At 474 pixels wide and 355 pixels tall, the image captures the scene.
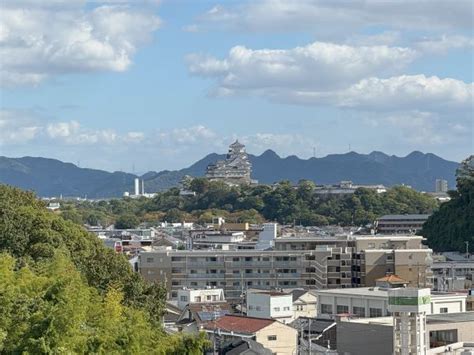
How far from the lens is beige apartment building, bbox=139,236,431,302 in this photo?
139ft

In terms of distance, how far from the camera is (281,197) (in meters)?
89.2

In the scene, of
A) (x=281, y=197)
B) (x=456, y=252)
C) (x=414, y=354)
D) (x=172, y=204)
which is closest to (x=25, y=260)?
(x=414, y=354)

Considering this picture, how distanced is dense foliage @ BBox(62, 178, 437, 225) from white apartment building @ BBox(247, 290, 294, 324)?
5144 centimetres

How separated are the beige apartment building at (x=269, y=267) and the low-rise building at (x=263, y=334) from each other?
15.8 m

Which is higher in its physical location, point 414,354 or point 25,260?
point 25,260

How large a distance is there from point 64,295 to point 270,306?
15.2m

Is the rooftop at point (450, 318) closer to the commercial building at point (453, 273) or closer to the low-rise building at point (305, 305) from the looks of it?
the low-rise building at point (305, 305)

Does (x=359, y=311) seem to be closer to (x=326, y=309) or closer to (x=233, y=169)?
(x=326, y=309)

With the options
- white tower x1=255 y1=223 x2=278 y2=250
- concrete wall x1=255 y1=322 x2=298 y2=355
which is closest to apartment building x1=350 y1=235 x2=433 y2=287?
white tower x1=255 y1=223 x2=278 y2=250

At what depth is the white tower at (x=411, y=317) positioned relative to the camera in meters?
23.4

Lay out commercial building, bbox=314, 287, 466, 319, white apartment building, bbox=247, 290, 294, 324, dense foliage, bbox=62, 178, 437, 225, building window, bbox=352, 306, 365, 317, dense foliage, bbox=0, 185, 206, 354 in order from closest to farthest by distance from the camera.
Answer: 1. dense foliage, bbox=0, 185, 206, 354
2. commercial building, bbox=314, 287, 466, 319
3. building window, bbox=352, 306, 365, 317
4. white apartment building, bbox=247, 290, 294, 324
5. dense foliage, bbox=62, 178, 437, 225

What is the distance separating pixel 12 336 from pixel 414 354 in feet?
33.9

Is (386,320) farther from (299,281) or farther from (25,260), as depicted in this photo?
(299,281)

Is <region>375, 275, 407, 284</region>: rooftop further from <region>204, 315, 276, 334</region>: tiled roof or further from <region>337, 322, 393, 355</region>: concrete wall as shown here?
<region>337, 322, 393, 355</region>: concrete wall
